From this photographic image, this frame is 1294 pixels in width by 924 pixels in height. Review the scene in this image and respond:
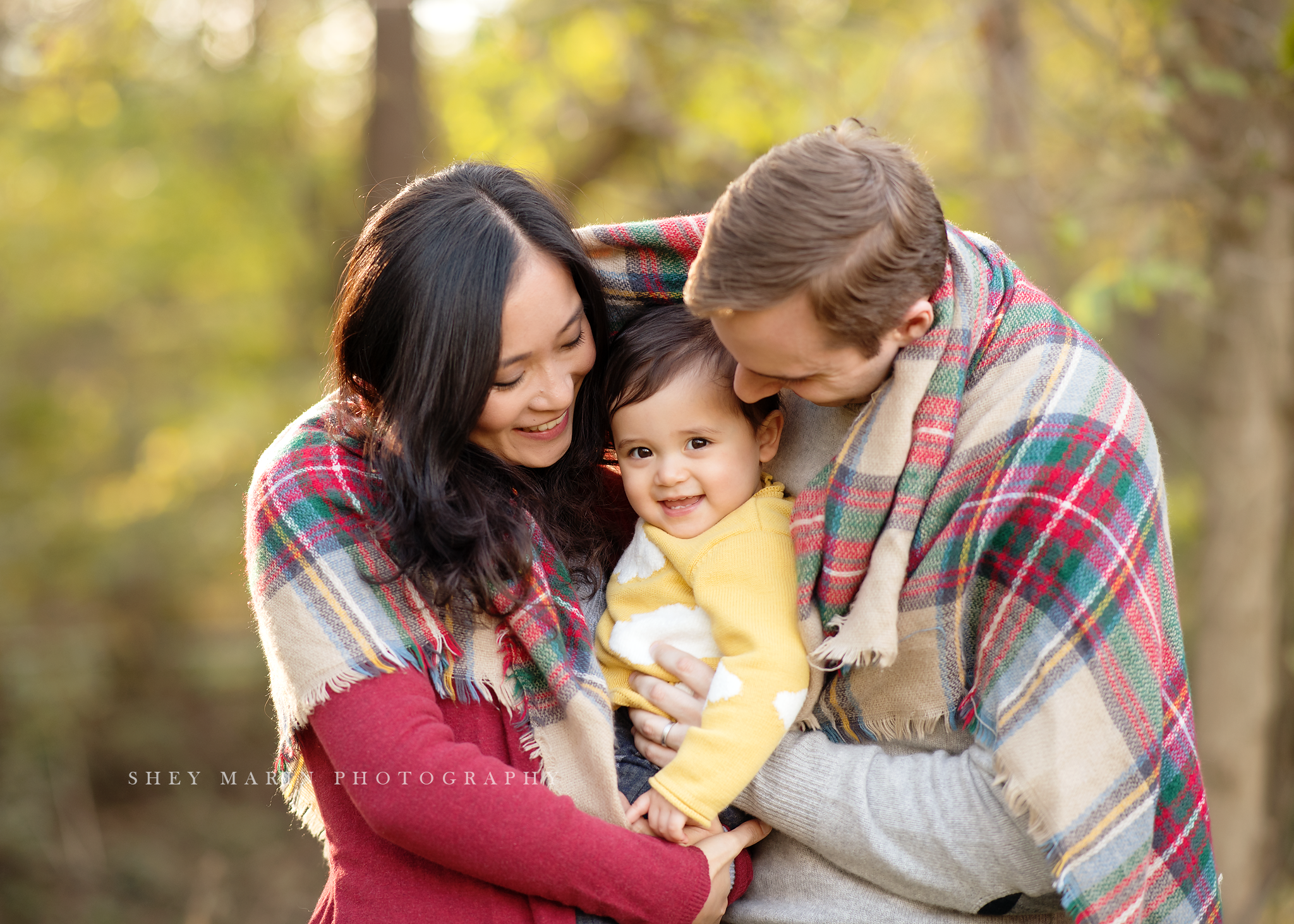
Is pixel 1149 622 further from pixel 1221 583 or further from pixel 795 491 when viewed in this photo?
pixel 1221 583

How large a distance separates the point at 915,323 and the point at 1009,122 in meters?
2.83

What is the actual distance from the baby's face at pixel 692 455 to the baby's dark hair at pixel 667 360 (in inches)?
0.6

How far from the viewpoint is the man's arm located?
5.30 feet

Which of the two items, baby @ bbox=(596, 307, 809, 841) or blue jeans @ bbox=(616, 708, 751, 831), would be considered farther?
blue jeans @ bbox=(616, 708, 751, 831)

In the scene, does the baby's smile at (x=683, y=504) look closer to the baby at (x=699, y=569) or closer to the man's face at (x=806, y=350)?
the baby at (x=699, y=569)

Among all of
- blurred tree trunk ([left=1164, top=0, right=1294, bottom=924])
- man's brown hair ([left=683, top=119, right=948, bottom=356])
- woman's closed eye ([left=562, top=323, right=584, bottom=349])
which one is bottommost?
blurred tree trunk ([left=1164, top=0, right=1294, bottom=924])

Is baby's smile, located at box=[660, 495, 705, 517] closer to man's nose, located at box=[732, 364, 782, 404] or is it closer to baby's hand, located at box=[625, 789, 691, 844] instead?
man's nose, located at box=[732, 364, 782, 404]

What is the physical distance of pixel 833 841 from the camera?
1.71 m

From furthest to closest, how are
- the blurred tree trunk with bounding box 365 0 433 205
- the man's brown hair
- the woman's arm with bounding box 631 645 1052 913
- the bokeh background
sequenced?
the blurred tree trunk with bounding box 365 0 433 205 < the bokeh background < the woman's arm with bounding box 631 645 1052 913 < the man's brown hair

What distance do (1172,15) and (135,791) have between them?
6996 millimetres

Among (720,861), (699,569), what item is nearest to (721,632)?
(699,569)

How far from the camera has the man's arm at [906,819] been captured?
1.61 metres

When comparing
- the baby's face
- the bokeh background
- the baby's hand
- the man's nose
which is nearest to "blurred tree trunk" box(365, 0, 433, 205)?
the bokeh background

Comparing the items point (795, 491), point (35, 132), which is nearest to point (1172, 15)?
point (795, 491)
